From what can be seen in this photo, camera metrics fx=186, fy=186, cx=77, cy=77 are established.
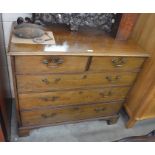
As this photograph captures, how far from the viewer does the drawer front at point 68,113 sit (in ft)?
4.44

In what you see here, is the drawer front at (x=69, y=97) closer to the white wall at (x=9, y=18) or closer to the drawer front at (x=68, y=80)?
the drawer front at (x=68, y=80)

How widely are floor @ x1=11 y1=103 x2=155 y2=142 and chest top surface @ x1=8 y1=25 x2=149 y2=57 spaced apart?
0.79m

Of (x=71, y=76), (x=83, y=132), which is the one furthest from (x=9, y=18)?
(x=83, y=132)

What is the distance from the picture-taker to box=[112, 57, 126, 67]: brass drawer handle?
1.17 m

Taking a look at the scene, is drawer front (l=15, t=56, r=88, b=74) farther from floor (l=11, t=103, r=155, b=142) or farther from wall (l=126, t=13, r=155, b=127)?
floor (l=11, t=103, r=155, b=142)

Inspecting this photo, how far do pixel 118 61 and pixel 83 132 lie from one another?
74 cm

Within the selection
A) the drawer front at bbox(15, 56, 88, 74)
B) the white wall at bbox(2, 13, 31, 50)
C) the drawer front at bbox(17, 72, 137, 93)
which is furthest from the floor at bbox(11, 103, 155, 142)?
the white wall at bbox(2, 13, 31, 50)

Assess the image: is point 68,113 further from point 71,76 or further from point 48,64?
point 48,64

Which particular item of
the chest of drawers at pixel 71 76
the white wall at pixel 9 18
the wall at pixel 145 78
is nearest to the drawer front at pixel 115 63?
the chest of drawers at pixel 71 76

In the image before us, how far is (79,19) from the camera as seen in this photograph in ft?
4.06
